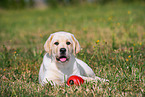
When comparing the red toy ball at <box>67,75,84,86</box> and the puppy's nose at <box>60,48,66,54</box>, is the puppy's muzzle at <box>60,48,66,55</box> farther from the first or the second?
the red toy ball at <box>67,75,84,86</box>

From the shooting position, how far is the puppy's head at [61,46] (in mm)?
3316

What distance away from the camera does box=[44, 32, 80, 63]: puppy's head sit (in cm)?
332

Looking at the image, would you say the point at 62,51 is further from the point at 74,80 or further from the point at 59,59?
the point at 74,80

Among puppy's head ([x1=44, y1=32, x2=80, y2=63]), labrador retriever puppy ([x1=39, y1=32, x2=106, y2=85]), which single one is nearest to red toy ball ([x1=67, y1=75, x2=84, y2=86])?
labrador retriever puppy ([x1=39, y1=32, x2=106, y2=85])

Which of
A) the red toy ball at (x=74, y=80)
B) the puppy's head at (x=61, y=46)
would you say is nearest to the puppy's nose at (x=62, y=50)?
the puppy's head at (x=61, y=46)

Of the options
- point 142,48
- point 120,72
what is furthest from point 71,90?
point 142,48

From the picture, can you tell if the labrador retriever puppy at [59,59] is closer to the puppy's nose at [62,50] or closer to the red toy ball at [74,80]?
the puppy's nose at [62,50]

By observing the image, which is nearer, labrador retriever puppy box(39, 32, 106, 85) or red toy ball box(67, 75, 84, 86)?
red toy ball box(67, 75, 84, 86)

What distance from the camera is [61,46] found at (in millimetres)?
3309

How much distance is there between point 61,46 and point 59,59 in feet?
0.83

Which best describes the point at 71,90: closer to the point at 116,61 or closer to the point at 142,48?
the point at 116,61

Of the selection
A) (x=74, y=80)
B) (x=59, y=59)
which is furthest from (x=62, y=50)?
(x=74, y=80)

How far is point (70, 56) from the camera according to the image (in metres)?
3.46

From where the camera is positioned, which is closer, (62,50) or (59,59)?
(62,50)
